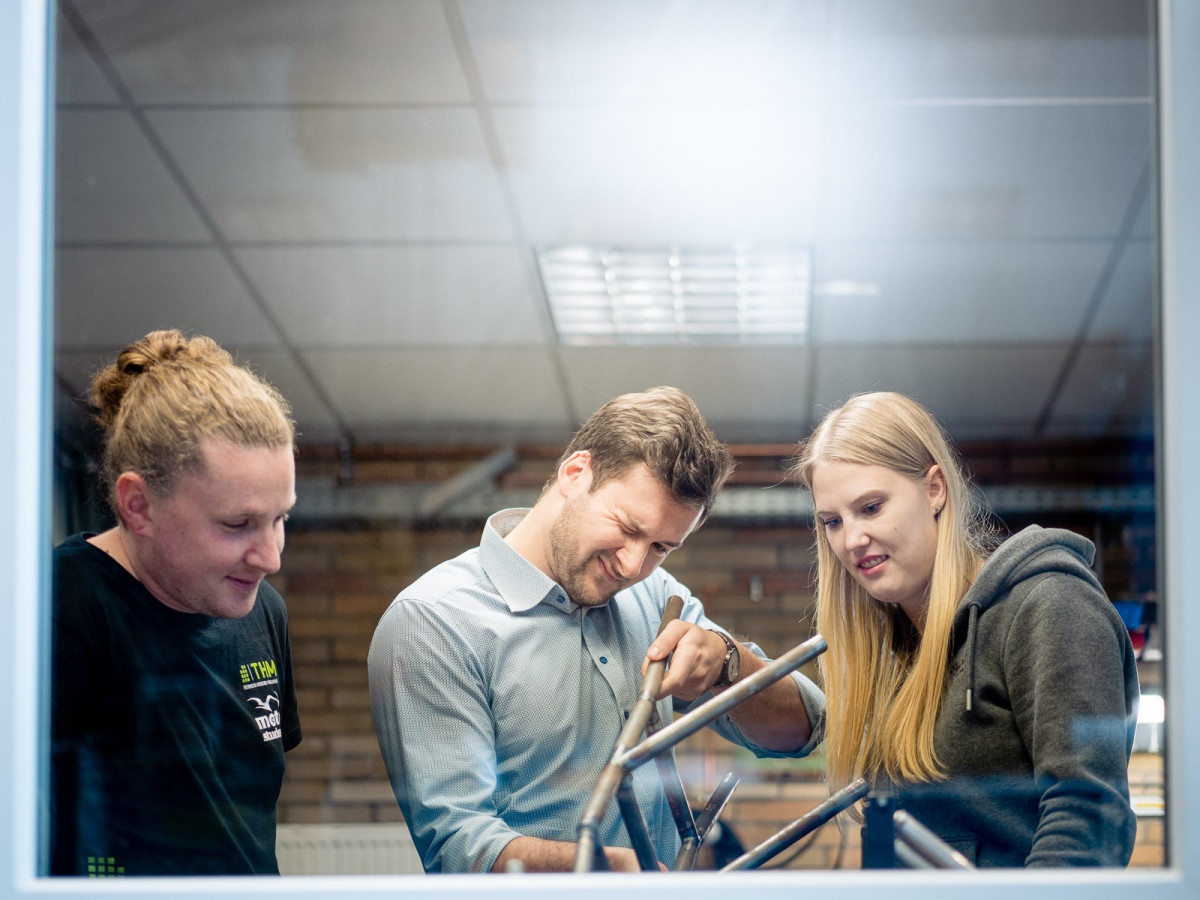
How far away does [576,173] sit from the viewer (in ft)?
5.96

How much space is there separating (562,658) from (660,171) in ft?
3.21

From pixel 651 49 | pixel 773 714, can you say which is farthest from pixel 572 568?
pixel 651 49

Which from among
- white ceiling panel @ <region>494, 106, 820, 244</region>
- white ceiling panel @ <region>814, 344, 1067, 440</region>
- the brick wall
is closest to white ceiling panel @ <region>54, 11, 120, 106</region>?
the brick wall

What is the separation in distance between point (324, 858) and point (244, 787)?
11 cm

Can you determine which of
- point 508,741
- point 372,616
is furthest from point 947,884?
point 372,616

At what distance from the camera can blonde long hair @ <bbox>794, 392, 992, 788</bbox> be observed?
1.03 m

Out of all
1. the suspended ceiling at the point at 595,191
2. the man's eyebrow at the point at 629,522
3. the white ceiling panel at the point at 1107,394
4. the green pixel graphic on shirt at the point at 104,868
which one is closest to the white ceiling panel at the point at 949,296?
the suspended ceiling at the point at 595,191

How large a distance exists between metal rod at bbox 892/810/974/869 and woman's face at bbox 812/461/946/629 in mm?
221

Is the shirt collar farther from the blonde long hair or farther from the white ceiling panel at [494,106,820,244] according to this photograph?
the white ceiling panel at [494,106,820,244]

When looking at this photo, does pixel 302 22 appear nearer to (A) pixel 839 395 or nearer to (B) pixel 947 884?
(A) pixel 839 395

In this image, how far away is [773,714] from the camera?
1095 millimetres

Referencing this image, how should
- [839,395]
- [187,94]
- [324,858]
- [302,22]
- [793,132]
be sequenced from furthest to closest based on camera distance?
Result: 1. [793,132]
2. [187,94]
3. [302,22]
4. [839,395]
5. [324,858]

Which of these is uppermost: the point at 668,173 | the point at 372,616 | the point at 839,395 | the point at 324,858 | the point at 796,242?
the point at 668,173

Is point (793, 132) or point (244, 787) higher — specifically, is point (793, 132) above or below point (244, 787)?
above
